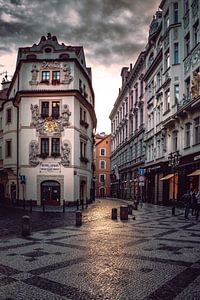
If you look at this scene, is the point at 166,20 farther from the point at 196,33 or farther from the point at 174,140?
the point at 174,140

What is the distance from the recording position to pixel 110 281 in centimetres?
731

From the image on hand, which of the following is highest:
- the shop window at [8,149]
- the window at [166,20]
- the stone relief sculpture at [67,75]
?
the window at [166,20]

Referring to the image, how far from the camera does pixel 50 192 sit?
120ft

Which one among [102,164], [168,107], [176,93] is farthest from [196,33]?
[102,164]

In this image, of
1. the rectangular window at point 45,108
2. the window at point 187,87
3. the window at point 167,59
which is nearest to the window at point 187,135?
the window at point 187,87

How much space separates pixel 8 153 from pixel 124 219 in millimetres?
22948

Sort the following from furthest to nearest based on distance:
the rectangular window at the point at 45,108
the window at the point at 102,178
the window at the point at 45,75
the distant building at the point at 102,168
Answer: the window at the point at 102,178 < the distant building at the point at 102,168 < the window at the point at 45,75 < the rectangular window at the point at 45,108

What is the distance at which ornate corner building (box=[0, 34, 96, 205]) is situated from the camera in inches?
1435

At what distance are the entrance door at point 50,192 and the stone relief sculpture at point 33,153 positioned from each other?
7.13 feet

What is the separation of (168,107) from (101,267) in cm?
3054

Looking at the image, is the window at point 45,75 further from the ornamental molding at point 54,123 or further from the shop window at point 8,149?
the shop window at point 8,149

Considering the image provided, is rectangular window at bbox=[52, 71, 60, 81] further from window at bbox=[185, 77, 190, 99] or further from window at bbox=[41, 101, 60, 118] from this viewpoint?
window at bbox=[185, 77, 190, 99]

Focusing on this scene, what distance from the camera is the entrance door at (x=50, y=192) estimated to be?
120 ft

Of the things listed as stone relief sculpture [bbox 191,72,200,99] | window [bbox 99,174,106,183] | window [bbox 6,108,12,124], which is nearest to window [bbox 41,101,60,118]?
window [bbox 6,108,12,124]
